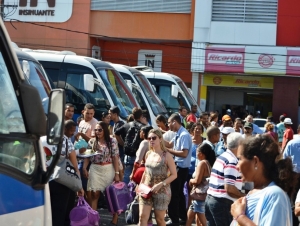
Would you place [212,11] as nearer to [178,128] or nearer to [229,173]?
[178,128]

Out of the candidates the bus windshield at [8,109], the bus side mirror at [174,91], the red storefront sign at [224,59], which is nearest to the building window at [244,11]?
the red storefront sign at [224,59]

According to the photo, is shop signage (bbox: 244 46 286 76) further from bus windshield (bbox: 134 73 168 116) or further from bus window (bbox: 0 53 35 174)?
bus window (bbox: 0 53 35 174)

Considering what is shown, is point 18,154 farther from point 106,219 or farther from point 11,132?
point 106,219

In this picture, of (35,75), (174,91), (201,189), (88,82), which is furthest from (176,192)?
(174,91)

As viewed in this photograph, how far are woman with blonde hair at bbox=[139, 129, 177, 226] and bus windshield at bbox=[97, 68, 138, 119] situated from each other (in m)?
7.68

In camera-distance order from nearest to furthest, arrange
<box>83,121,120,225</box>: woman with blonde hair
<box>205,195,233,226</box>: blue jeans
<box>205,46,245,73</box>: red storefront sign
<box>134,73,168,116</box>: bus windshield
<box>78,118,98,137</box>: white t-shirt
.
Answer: <box>205,195,233,226</box>: blue jeans, <box>83,121,120,225</box>: woman with blonde hair, <box>78,118,98,137</box>: white t-shirt, <box>134,73,168,116</box>: bus windshield, <box>205,46,245,73</box>: red storefront sign

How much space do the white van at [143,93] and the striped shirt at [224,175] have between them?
484 inches

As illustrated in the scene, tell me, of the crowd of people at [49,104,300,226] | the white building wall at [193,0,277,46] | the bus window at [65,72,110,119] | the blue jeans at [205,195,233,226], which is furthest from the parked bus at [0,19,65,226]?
the white building wall at [193,0,277,46]

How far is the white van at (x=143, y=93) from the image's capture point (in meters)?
20.8

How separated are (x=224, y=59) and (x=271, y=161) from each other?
3681cm

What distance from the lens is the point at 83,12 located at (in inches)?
1711

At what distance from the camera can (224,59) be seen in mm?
41062

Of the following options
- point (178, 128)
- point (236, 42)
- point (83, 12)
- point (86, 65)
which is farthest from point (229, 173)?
point (83, 12)

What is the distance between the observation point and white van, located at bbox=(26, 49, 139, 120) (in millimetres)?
17188
